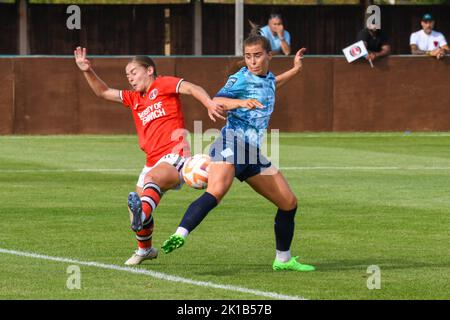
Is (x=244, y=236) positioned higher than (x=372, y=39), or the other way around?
(x=372, y=39)

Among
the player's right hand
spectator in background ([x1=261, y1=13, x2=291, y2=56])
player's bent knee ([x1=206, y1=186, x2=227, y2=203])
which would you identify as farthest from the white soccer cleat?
spectator in background ([x1=261, y1=13, x2=291, y2=56])

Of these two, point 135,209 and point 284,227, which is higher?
point 135,209

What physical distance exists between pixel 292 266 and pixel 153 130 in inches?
65.6

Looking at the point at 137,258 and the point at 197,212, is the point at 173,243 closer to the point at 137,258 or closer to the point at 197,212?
the point at 197,212

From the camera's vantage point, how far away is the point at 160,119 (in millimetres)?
11234

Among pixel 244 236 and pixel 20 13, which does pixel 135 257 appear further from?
pixel 20 13

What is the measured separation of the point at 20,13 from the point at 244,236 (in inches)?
864

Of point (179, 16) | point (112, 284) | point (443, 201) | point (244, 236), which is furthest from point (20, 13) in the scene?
point (112, 284)

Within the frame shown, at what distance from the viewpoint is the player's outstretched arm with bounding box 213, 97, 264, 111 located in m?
9.79

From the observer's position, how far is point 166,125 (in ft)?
36.8

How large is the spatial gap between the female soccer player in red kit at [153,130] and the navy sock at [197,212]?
54 centimetres

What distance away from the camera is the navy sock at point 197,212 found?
33.3ft

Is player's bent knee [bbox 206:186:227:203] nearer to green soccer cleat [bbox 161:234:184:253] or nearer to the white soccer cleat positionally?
green soccer cleat [bbox 161:234:184:253]

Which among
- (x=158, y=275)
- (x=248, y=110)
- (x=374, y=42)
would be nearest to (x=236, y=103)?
(x=248, y=110)
